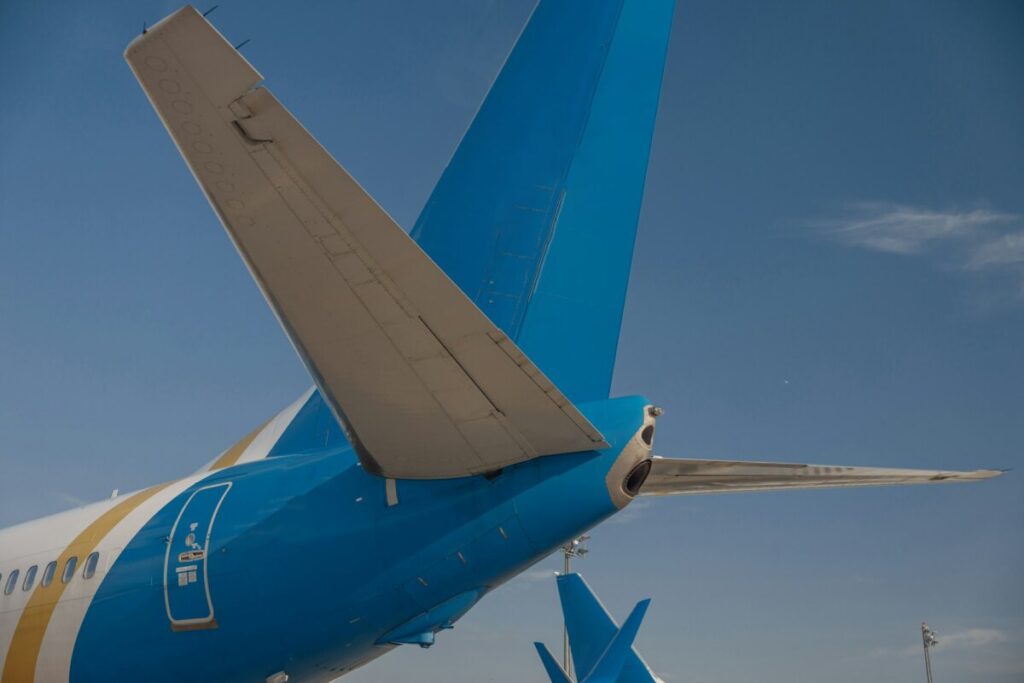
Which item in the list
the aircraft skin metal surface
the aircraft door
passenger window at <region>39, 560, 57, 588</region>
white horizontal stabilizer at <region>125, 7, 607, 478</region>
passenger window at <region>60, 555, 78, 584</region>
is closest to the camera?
white horizontal stabilizer at <region>125, 7, 607, 478</region>

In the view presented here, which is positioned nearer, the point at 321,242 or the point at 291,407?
the point at 321,242

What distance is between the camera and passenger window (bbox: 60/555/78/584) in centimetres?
848

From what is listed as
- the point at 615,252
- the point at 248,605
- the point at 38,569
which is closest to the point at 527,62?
the point at 615,252

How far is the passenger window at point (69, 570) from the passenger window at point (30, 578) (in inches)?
23.8

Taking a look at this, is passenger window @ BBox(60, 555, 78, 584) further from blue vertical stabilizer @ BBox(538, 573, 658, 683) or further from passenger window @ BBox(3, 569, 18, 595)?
blue vertical stabilizer @ BBox(538, 573, 658, 683)

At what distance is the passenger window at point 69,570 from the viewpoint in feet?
27.8

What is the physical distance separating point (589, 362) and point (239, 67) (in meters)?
3.74

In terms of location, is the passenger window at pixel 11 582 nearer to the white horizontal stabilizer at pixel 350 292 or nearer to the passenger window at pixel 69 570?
the passenger window at pixel 69 570

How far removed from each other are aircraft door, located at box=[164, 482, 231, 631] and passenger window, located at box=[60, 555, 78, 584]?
5.26ft

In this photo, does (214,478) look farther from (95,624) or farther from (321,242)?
(321,242)

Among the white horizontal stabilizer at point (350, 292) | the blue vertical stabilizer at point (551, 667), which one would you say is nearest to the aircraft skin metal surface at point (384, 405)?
the white horizontal stabilizer at point (350, 292)

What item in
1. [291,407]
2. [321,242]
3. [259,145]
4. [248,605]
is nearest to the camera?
[259,145]

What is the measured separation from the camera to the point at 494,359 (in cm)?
503

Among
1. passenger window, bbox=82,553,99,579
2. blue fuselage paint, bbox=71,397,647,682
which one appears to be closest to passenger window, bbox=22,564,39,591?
passenger window, bbox=82,553,99,579
